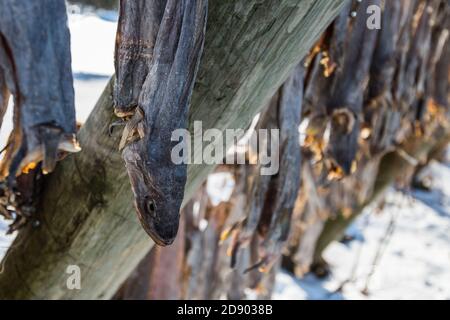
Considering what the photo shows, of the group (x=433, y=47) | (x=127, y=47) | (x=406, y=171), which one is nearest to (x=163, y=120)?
(x=127, y=47)

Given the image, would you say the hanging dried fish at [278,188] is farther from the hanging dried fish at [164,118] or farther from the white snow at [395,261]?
the white snow at [395,261]

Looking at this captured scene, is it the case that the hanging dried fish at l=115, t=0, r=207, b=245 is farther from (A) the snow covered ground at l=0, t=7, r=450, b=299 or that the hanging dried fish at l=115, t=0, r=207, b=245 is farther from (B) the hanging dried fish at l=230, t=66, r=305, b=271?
(A) the snow covered ground at l=0, t=7, r=450, b=299

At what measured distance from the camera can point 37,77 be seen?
1.92 ft

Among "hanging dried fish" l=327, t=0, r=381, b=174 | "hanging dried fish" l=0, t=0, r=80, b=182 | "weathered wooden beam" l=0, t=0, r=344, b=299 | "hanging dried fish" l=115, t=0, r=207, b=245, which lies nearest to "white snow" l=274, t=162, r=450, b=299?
"hanging dried fish" l=327, t=0, r=381, b=174

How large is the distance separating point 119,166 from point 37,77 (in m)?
0.40

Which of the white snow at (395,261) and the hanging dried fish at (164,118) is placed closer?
the hanging dried fish at (164,118)

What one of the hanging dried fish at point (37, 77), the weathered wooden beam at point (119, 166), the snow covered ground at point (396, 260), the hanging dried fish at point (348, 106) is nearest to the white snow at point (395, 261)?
the snow covered ground at point (396, 260)

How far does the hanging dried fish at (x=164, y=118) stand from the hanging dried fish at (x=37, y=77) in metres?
0.08

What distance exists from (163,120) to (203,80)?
22cm

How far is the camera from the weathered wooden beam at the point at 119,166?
33.1 inches

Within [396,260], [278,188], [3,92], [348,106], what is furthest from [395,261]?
[3,92]

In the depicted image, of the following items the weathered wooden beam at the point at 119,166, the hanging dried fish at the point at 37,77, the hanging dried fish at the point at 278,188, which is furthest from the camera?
the hanging dried fish at the point at 278,188

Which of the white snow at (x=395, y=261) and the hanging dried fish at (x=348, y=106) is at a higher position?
the hanging dried fish at (x=348, y=106)

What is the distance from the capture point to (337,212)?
135 inches
